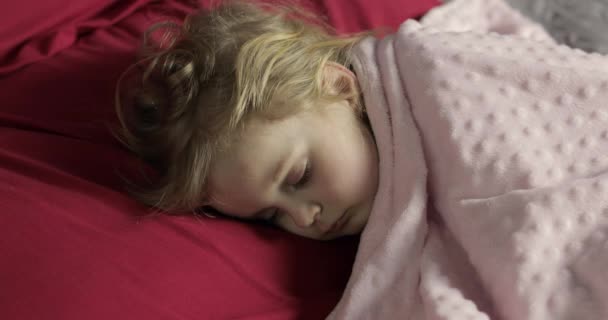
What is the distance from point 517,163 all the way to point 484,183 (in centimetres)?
5

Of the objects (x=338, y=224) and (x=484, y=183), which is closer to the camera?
(x=484, y=183)

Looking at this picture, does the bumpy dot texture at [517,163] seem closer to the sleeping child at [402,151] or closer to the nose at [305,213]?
the sleeping child at [402,151]

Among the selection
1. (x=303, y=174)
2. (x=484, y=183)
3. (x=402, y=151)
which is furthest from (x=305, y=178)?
(x=484, y=183)

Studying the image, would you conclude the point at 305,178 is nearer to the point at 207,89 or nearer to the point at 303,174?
the point at 303,174

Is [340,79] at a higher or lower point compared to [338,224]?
higher

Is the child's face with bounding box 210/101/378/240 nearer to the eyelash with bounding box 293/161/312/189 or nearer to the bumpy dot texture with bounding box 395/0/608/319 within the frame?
the eyelash with bounding box 293/161/312/189

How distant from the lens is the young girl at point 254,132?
2.70 ft

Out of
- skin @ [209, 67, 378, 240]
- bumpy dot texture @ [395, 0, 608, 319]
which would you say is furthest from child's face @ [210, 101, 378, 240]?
bumpy dot texture @ [395, 0, 608, 319]

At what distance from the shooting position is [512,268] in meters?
0.69

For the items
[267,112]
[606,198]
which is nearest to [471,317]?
[606,198]

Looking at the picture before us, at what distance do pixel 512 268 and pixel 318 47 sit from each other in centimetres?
45

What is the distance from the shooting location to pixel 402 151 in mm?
835

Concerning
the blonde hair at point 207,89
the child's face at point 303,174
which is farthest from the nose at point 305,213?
the blonde hair at point 207,89

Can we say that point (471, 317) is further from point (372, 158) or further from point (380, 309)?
point (372, 158)
